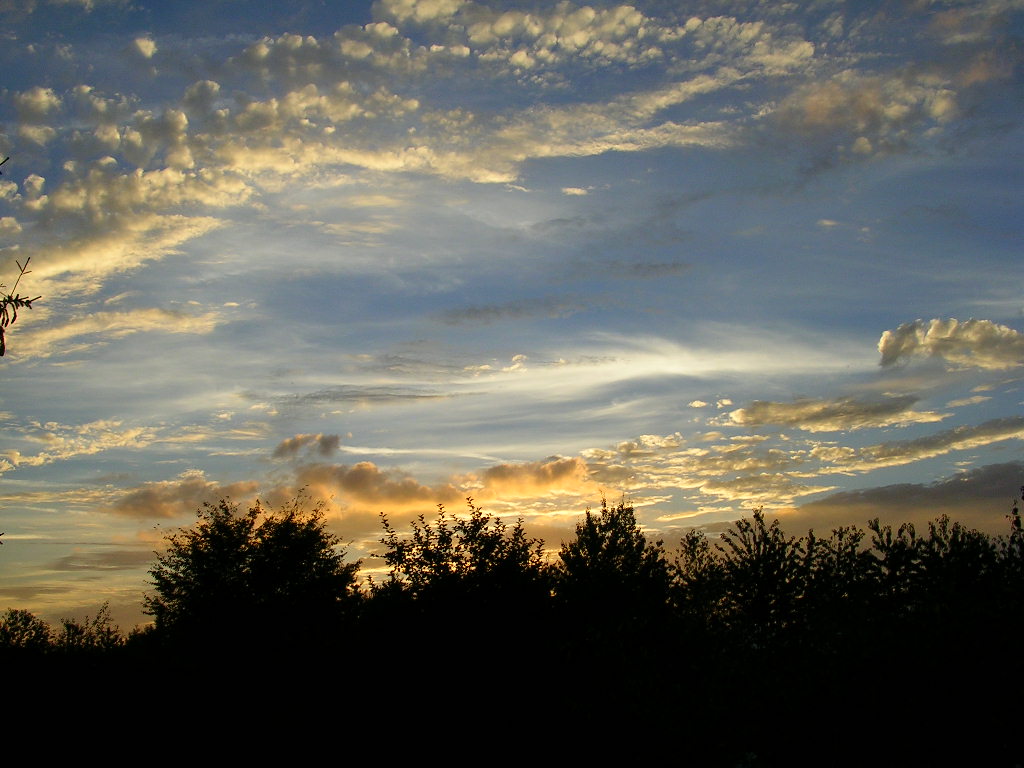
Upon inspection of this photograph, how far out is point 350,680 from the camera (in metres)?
31.8

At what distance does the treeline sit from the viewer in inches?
755

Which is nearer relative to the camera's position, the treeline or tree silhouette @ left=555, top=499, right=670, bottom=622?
the treeline

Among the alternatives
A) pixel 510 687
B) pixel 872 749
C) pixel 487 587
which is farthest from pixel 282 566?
pixel 872 749

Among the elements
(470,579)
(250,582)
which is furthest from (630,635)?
(250,582)

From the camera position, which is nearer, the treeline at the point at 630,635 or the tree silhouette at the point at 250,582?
the treeline at the point at 630,635

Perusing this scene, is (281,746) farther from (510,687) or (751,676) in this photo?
(751,676)

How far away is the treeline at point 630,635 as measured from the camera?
63.0 ft

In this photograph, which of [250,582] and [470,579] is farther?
[250,582]

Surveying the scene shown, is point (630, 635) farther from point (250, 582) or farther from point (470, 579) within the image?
point (250, 582)

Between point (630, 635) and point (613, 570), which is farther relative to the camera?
point (613, 570)

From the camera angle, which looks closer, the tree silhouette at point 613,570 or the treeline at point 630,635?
the treeline at point 630,635

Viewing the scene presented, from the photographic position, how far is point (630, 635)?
32.9 meters

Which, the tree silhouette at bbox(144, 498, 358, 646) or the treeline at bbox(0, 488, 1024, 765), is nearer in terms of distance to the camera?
the treeline at bbox(0, 488, 1024, 765)

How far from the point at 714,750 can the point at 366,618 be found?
16526 millimetres
